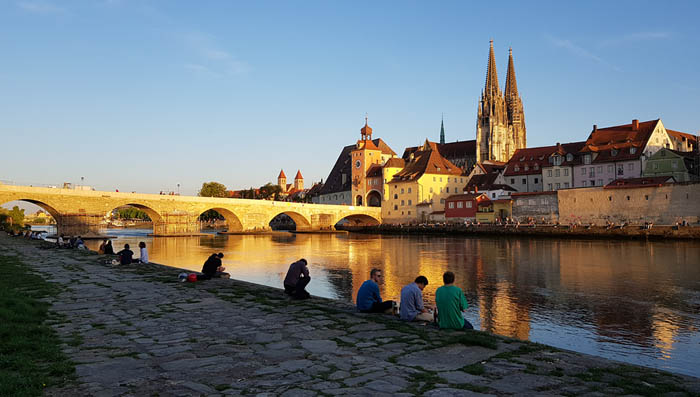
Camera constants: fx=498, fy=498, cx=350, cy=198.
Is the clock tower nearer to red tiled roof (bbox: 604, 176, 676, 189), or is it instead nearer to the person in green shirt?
red tiled roof (bbox: 604, 176, 676, 189)

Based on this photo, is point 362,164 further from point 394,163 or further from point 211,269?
point 211,269

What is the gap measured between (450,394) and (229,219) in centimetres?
6795

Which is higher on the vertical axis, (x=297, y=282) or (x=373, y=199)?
(x=373, y=199)

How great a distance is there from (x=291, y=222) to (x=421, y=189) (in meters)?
37.2

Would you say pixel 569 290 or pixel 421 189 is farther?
pixel 421 189

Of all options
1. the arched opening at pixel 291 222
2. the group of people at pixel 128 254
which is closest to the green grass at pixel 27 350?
the group of people at pixel 128 254

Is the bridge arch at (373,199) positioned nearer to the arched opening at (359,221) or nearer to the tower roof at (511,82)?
the arched opening at (359,221)

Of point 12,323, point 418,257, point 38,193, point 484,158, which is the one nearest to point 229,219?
point 38,193

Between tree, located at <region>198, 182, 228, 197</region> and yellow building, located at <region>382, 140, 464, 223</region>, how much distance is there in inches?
1572

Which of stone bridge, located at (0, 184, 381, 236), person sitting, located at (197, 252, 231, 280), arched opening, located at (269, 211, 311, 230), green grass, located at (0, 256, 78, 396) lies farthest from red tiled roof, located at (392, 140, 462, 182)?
green grass, located at (0, 256, 78, 396)

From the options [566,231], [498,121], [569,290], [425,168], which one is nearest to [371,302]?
[569,290]

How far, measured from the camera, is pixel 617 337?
10672 mm

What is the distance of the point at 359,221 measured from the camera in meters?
91.9

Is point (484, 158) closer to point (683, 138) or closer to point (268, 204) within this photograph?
point (683, 138)
